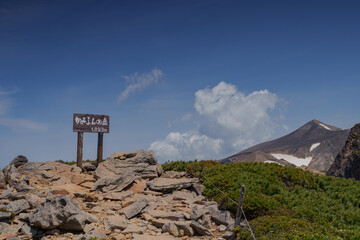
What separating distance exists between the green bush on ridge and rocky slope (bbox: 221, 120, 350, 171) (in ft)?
163

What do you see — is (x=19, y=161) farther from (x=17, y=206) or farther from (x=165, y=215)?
(x=165, y=215)

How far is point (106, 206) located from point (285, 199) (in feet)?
27.6

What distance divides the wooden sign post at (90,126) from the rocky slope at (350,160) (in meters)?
19.4

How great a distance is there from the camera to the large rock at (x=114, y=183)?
16281 millimetres

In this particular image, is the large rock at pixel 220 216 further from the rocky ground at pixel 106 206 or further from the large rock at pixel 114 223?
the large rock at pixel 114 223

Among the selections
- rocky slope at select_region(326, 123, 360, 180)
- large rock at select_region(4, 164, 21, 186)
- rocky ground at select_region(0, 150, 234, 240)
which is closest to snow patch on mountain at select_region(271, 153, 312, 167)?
rocky slope at select_region(326, 123, 360, 180)

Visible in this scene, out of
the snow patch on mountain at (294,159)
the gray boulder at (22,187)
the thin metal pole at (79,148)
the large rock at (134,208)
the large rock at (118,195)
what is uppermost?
the snow patch on mountain at (294,159)

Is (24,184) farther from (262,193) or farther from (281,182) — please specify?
(281,182)

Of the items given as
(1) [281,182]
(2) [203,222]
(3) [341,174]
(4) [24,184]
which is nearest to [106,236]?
(2) [203,222]

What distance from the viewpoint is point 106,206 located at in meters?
13.8

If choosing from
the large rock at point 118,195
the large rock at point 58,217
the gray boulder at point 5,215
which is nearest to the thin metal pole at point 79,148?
the large rock at point 118,195

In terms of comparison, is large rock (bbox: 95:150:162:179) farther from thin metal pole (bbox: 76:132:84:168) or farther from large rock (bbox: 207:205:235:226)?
large rock (bbox: 207:205:235:226)

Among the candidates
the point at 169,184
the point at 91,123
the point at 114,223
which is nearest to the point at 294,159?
the point at 91,123

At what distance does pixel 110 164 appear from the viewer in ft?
65.4
